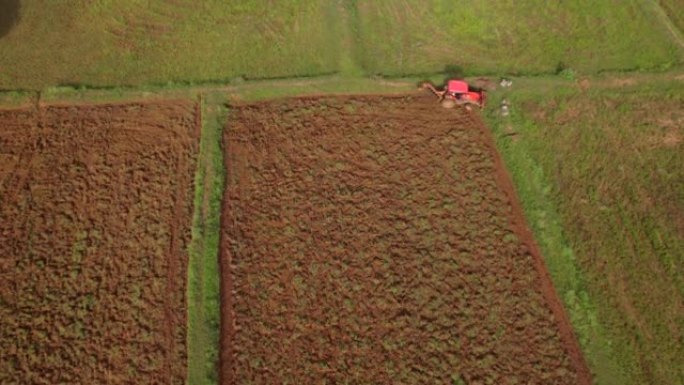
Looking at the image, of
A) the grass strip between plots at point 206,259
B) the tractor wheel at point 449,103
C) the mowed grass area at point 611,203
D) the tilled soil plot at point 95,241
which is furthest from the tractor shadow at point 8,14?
the mowed grass area at point 611,203

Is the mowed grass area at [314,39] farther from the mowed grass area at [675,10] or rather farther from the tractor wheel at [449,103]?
the tractor wheel at [449,103]

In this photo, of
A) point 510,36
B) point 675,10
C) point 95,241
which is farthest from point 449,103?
point 95,241

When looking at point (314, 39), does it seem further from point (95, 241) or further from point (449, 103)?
point (95, 241)

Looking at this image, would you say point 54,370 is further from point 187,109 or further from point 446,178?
point 446,178

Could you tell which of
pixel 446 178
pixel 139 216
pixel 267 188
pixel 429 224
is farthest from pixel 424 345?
pixel 139 216

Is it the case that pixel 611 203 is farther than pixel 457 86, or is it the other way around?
pixel 457 86

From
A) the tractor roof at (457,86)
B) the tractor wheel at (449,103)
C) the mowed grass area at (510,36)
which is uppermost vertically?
the mowed grass area at (510,36)

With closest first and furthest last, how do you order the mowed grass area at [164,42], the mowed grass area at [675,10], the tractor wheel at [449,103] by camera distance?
the tractor wheel at [449,103]
the mowed grass area at [164,42]
the mowed grass area at [675,10]
